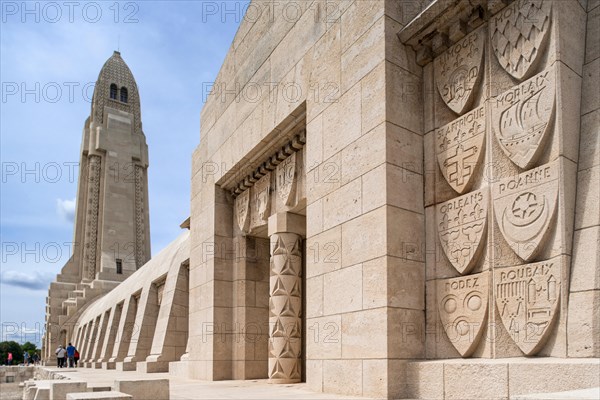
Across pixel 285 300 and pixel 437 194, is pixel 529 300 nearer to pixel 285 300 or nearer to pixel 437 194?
pixel 437 194

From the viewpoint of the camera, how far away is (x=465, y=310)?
6.06 metres

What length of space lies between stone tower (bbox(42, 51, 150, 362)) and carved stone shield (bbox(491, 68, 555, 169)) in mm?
48586

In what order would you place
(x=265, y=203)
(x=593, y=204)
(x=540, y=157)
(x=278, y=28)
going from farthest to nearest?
(x=265, y=203) → (x=278, y=28) → (x=540, y=157) → (x=593, y=204)

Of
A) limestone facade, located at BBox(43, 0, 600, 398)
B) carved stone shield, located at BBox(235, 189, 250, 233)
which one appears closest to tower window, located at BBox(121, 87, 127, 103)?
carved stone shield, located at BBox(235, 189, 250, 233)

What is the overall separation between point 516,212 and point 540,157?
613mm

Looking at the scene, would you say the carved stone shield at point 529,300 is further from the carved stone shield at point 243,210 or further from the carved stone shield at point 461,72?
the carved stone shield at point 243,210

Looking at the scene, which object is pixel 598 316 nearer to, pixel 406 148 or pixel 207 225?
pixel 406 148

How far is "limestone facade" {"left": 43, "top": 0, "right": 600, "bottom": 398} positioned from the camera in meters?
5.23

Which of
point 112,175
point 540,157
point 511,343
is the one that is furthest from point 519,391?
point 112,175

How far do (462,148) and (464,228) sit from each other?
98cm

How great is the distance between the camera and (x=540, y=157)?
5.51 meters

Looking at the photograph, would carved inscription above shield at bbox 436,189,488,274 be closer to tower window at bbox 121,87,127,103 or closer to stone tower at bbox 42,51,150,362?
stone tower at bbox 42,51,150,362

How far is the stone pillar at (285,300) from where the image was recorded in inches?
384

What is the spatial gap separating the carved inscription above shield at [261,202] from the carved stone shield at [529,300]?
19.2 ft
